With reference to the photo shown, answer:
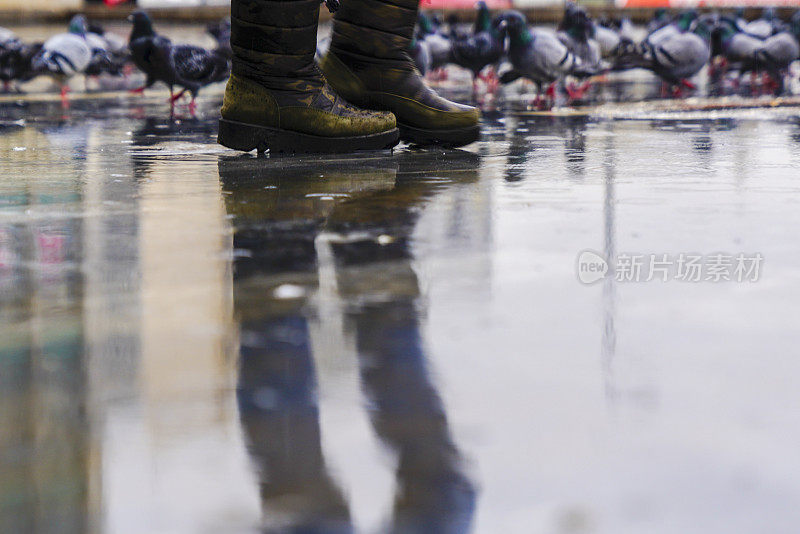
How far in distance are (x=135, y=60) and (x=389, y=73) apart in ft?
14.8

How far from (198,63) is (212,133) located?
3.06 m

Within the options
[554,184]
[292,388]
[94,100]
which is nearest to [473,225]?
[554,184]

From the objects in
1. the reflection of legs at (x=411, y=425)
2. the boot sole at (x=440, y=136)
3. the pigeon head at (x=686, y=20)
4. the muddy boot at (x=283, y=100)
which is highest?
the pigeon head at (x=686, y=20)

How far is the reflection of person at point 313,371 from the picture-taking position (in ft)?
2.80

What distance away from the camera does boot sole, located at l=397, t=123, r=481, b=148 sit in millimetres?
3523

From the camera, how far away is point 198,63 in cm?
725

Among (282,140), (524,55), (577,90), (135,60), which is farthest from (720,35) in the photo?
(282,140)

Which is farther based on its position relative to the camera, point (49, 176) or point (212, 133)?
point (212, 133)

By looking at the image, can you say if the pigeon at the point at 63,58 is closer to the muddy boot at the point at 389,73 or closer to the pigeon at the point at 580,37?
the pigeon at the point at 580,37

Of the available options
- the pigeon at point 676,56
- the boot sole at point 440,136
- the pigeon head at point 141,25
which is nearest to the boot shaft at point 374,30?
the boot sole at point 440,136

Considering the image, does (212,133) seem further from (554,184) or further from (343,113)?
(554,184)

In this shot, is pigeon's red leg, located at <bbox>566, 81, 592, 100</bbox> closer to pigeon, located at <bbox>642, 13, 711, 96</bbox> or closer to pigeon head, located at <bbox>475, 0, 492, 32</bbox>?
pigeon, located at <bbox>642, 13, 711, 96</bbox>

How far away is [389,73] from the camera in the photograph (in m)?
3.52

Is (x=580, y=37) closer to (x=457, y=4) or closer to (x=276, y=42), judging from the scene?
(x=276, y=42)
